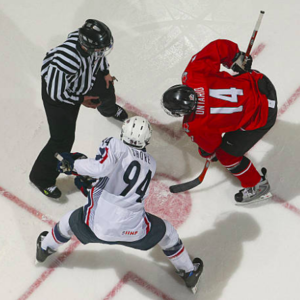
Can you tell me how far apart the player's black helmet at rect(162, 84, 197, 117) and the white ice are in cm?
95

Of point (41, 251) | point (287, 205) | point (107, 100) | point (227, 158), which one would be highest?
point (227, 158)

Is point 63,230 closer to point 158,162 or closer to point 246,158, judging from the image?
point 158,162

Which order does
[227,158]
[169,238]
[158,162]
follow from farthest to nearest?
[158,162] < [227,158] < [169,238]

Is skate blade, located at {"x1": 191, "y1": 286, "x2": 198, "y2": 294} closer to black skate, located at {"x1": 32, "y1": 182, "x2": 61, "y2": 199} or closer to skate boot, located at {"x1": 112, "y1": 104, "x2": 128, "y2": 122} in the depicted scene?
black skate, located at {"x1": 32, "y1": 182, "x2": 61, "y2": 199}

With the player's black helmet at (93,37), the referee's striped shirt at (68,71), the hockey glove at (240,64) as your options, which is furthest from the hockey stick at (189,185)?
the player's black helmet at (93,37)

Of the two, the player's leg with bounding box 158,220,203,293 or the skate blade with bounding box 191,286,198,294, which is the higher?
the player's leg with bounding box 158,220,203,293

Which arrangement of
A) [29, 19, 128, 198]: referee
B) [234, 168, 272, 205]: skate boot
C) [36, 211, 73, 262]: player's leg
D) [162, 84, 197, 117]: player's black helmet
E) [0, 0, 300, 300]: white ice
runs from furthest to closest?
[234, 168, 272, 205]: skate boot < [0, 0, 300, 300]: white ice < [36, 211, 73, 262]: player's leg < [29, 19, 128, 198]: referee < [162, 84, 197, 117]: player's black helmet

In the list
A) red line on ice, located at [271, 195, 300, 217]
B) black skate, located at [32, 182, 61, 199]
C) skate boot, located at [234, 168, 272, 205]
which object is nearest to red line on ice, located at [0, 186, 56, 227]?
black skate, located at [32, 182, 61, 199]

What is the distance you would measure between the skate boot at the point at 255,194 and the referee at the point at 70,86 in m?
1.11

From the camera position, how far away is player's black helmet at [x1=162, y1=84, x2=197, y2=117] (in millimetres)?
2506

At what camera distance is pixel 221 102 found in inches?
103

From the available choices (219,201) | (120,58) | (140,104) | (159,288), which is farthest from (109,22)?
(159,288)

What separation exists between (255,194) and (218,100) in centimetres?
90

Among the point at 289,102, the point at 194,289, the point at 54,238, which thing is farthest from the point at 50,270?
the point at 289,102
